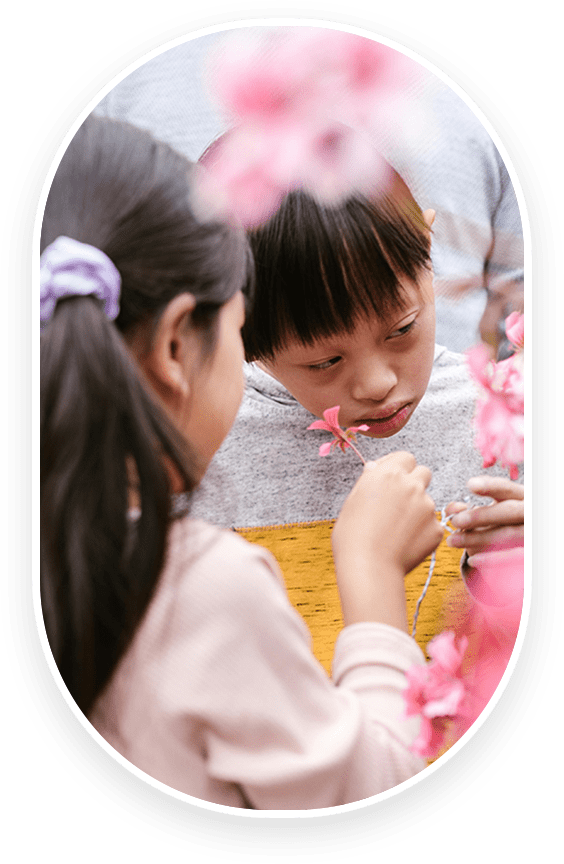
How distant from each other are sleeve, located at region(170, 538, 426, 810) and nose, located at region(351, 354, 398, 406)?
0.22 meters

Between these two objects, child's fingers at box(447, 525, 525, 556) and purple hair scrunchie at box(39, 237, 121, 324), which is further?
child's fingers at box(447, 525, 525, 556)

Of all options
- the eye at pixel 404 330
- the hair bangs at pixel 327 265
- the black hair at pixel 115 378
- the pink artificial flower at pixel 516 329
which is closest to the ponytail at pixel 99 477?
the black hair at pixel 115 378

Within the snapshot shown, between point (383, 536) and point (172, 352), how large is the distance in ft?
1.06

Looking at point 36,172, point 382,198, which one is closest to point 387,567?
point 382,198

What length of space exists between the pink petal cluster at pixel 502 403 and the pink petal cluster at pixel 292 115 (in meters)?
0.24

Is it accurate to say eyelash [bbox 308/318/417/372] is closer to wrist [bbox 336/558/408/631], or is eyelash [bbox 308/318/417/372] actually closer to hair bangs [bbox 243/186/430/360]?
hair bangs [bbox 243/186/430/360]

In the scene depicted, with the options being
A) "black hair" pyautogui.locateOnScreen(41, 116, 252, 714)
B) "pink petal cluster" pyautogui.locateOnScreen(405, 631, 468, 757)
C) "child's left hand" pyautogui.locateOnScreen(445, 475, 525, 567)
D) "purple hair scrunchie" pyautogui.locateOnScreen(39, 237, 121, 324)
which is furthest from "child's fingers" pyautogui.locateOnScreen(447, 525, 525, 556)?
"purple hair scrunchie" pyautogui.locateOnScreen(39, 237, 121, 324)

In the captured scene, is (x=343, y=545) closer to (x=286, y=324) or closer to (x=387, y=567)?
(x=387, y=567)

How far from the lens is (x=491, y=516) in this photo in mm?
929

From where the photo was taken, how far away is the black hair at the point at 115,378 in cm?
84

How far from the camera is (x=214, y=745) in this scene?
854mm

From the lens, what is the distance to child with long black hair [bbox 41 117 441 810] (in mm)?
838

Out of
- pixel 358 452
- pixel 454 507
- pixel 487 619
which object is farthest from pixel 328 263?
pixel 487 619

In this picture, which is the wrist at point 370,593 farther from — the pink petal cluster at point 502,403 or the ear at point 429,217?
the ear at point 429,217
